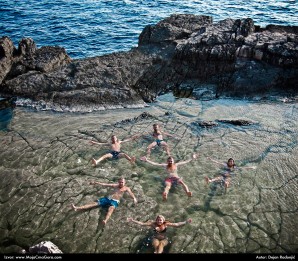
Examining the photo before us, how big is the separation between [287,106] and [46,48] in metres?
13.9

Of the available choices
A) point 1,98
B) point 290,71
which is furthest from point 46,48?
point 290,71

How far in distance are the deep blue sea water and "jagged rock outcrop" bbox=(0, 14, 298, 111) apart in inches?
244

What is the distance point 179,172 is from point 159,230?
283 cm

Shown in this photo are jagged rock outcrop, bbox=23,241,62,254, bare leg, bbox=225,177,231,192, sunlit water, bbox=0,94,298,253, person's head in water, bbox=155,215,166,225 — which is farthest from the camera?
bare leg, bbox=225,177,231,192

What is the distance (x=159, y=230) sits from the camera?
898 centimetres

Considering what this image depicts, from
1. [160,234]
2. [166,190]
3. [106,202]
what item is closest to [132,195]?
[106,202]

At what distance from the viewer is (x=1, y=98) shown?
16094 millimetres

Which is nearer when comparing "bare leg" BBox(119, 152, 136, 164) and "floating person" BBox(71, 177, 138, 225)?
"floating person" BBox(71, 177, 138, 225)

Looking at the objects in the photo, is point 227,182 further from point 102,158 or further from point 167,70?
point 167,70

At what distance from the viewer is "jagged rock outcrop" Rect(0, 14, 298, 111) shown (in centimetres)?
1564

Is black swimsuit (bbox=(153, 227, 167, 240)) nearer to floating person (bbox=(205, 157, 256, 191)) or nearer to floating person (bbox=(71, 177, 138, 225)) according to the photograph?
floating person (bbox=(71, 177, 138, 225))

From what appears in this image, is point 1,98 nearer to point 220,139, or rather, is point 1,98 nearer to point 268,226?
point 220,139

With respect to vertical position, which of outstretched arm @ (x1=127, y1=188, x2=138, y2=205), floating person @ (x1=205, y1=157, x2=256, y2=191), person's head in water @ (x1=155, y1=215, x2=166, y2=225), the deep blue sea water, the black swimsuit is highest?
the deep blue sea water

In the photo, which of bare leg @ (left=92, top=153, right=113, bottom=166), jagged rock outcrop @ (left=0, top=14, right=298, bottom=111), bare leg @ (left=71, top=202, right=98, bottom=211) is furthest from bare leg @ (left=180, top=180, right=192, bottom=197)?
jagged rock outcrop @ (left=0, top=14, right=298, bottom=111)
